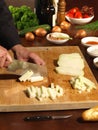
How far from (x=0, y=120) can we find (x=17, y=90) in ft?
0.64

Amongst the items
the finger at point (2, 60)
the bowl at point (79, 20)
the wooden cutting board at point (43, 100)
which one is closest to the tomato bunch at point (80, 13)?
the bowl at point (79, 20)

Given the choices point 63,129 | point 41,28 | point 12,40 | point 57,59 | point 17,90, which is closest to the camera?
point 63,129

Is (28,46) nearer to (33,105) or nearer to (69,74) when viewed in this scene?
(69,74)

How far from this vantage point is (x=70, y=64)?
5.30ft

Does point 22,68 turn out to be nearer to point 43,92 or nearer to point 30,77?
point 30,77

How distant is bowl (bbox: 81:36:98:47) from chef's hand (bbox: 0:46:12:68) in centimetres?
55

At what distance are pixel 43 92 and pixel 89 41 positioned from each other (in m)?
0.72

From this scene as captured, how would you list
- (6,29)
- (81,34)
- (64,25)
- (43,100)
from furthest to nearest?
(64,25) → (81,34) → (6,29) → (43,100)

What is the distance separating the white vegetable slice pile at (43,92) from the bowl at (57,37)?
0.62 meters

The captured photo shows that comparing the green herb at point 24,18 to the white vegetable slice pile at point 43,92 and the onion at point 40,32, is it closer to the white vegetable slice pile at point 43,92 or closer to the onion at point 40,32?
the onion at point 40,32

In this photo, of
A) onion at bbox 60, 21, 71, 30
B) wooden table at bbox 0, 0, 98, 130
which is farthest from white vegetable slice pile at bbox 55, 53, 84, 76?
onion at bbox 60, 21, 71, 30

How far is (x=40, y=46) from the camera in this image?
1916 millimetres

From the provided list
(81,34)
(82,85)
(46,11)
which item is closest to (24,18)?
(46,11)

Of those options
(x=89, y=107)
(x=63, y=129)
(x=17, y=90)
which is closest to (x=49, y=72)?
(x=17, y=90)
